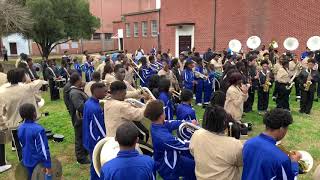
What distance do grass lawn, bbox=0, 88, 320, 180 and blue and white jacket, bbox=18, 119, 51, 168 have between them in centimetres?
189

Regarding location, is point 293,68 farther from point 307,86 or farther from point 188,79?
point 188,79

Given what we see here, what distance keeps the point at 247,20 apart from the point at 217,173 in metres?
23.6

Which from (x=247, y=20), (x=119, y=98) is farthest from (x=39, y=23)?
(x=119, y=98)

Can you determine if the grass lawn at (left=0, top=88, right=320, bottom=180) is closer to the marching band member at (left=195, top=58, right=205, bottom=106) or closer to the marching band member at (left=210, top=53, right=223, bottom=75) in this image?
the marching band member at (left=195, top=58, right=205, bottom=106)

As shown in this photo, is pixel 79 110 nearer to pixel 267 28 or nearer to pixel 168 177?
pixel 168 177

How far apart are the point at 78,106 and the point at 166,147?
2879mm

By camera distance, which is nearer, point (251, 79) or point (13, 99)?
point (13, 99)

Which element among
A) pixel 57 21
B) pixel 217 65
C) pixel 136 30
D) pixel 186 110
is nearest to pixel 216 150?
pixel 186 110

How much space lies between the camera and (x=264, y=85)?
469 inches

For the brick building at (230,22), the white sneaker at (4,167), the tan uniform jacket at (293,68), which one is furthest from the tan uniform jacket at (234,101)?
the brick building at (230,22)

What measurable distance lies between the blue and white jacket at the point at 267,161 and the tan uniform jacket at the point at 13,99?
15.3ft

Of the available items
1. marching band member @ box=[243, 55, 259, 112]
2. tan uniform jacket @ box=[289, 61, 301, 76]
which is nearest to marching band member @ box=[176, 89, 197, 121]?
marching band member @ box=[243, 55, 259, 112]

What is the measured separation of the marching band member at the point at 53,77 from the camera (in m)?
14.9

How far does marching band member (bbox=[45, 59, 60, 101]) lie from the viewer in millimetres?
14875
